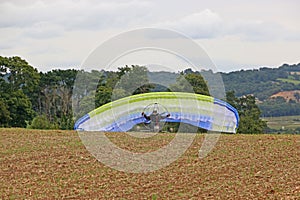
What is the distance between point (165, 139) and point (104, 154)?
13.2 feet

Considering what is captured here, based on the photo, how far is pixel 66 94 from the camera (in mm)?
77750

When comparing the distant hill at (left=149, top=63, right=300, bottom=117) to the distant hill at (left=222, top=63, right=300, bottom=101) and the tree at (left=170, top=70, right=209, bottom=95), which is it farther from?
the tree at (left=170, top=70, right=209, bottom=95)

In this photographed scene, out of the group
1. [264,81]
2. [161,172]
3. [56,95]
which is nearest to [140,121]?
[161,172]

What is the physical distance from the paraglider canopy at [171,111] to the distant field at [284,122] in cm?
5905

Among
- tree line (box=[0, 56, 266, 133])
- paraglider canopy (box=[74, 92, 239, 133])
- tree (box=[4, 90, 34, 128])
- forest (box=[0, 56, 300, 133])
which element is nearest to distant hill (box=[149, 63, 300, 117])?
forest (box=[0, 56, 300, 133])

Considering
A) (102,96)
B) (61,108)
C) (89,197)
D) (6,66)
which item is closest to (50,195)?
(89,197)

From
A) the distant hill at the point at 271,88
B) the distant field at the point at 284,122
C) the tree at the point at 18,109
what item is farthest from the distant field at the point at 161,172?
the distant hill at the point at 271,88

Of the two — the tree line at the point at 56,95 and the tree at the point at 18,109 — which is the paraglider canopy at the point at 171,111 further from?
the tree at the point at 18,109

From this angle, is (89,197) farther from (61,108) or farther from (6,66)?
(61,108)

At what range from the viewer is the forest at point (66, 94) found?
35.8 m

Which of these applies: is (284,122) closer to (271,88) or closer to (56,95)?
(271,88)

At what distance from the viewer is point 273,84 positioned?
344 ft

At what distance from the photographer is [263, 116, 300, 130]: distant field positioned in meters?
88.3

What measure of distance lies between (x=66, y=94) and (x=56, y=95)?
6.92 ft
